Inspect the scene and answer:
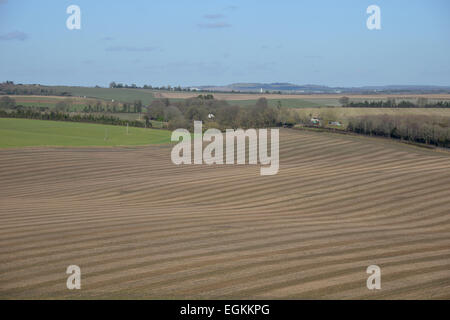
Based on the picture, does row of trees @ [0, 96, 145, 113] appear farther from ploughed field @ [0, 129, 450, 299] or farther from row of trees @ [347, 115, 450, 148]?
ploughed field @ [0, 129, 450, 299]

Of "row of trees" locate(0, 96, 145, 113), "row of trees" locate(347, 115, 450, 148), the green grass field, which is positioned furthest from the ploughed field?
"row of trees" locate(0, 96, 145, 113)

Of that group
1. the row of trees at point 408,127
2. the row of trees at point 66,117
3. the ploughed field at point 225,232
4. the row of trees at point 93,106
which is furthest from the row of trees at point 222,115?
the ploughed field at point 225,232

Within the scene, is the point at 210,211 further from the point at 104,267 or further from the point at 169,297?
the point at 169,297

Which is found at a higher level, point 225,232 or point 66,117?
point 66,117

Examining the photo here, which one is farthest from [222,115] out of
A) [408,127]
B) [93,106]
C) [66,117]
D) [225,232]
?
[225,232]

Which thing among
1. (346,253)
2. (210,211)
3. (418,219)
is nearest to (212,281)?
(346,253)

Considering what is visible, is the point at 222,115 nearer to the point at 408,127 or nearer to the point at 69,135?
the point at 69,135
